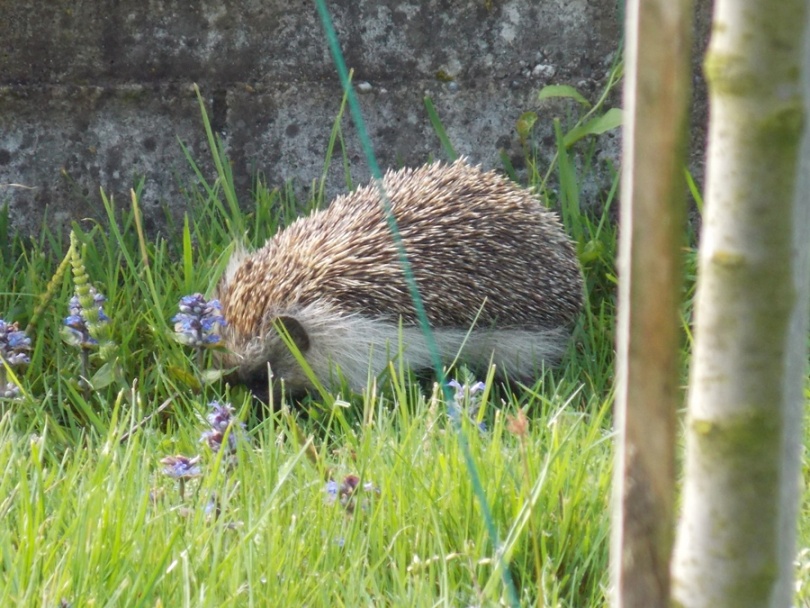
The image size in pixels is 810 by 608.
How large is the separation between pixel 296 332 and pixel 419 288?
1.57ft

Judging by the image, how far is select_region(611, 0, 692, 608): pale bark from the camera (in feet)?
2.15

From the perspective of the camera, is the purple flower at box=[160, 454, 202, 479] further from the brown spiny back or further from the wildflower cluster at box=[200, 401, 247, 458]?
the brown spiny back

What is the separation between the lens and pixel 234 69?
417cm

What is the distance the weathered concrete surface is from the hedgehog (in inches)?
28.3

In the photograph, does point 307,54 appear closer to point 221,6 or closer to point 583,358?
point 221,6

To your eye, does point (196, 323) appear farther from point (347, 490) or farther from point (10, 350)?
point (347, 490)

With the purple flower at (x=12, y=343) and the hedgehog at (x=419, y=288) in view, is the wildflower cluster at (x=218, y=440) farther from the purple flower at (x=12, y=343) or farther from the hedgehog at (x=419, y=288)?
the hedgehog at (x=419, y=288)

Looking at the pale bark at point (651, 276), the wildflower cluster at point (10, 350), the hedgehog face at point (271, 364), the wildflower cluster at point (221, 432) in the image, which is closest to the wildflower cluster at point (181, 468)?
the wildflower cluster at point (221, 432)

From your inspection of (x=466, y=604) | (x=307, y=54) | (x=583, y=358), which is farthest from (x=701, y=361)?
(x=307, y=54)

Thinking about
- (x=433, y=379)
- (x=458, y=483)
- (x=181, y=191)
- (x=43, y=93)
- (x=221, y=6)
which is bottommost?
(x=433, y=379)

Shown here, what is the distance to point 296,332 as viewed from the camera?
351cm

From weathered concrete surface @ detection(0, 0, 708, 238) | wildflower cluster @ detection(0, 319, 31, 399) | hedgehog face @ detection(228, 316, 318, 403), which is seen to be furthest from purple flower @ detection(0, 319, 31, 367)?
Answer: weathered concrete surface @ detection(0, 0, 708, 238)

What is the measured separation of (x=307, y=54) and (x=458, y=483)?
2.70m

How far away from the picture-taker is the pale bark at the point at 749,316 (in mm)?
666
